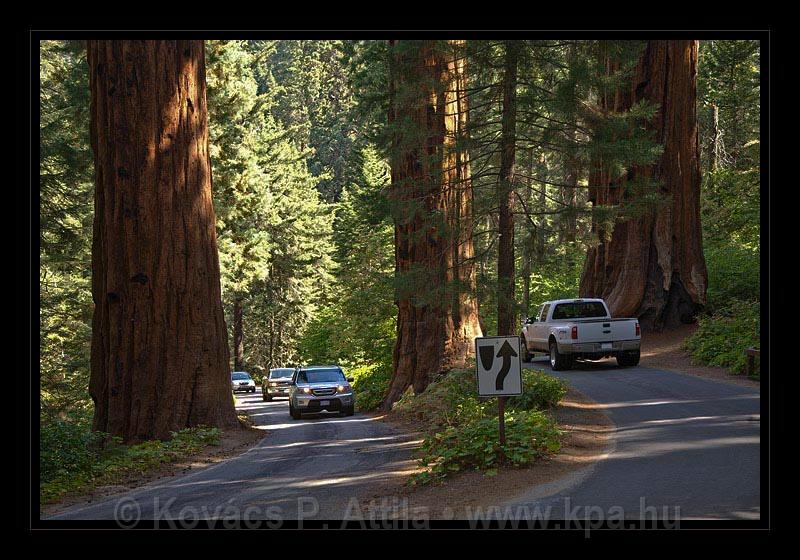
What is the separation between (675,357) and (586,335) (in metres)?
3.72

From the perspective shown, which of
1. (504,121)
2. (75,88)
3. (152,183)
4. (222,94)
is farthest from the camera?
(222,94)

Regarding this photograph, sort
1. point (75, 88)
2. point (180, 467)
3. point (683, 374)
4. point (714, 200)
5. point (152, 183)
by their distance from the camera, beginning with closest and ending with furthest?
point (180, 467) < point (152, 183) < point (683, 374) < point (75, 88) < point (714, 200)

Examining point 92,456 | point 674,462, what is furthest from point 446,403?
point 674,462

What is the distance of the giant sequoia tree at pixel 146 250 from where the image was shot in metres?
17.6

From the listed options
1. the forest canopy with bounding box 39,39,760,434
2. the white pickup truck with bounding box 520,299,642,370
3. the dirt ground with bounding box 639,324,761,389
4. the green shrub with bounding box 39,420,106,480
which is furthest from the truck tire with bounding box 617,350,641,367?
the green shrub with bounding box 39,420,106,480

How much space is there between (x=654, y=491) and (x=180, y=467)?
27.4ft

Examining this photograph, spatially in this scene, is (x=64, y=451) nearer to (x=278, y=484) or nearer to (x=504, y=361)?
(x=278, y=484)

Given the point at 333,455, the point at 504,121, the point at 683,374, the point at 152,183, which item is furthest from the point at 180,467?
the point at 683,374

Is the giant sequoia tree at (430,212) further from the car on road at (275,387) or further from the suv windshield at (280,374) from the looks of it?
the suv windshield at (280,374)

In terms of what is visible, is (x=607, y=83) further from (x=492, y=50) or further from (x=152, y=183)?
(x=152, y=183)

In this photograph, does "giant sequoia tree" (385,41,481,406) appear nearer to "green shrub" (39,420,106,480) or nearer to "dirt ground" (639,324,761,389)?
"dirt ground" (639,324,761,389)

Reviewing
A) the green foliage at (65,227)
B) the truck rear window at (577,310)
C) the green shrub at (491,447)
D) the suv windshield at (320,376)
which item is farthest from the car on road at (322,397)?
the green shrub at (491,447)

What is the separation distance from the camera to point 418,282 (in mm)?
17969

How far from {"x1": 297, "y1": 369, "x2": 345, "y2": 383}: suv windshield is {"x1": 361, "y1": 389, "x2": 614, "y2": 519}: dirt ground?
15.6m
